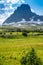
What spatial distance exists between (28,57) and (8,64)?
17262 millimetres

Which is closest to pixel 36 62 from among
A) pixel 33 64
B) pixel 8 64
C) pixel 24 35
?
pixel 33 64

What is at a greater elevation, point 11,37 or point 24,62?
A: point 24,62

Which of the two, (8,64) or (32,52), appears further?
(8,64)

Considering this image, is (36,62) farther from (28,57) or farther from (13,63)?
(13,63)

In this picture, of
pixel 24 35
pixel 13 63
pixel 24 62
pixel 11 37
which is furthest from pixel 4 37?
pixel 24 62

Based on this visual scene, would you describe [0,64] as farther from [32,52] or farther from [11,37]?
[11,37]

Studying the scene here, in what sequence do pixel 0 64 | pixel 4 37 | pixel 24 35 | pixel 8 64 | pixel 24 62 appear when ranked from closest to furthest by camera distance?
pixel 0 64
pixel 24 62
pixel 8 64
pixel 4 37
pixel 24 35

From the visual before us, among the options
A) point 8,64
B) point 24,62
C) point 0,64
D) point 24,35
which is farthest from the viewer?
point 24,35

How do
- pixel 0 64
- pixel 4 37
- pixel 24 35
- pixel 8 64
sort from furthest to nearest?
pixel 24 35 < pixel 4 37 < pixel 8 64 < pixel 0 64

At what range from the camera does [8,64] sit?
5488 cm

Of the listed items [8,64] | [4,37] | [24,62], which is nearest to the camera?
[24,62]

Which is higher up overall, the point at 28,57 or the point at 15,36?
the point at 28,57

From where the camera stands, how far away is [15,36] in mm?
155750

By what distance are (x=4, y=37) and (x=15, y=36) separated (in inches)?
340
